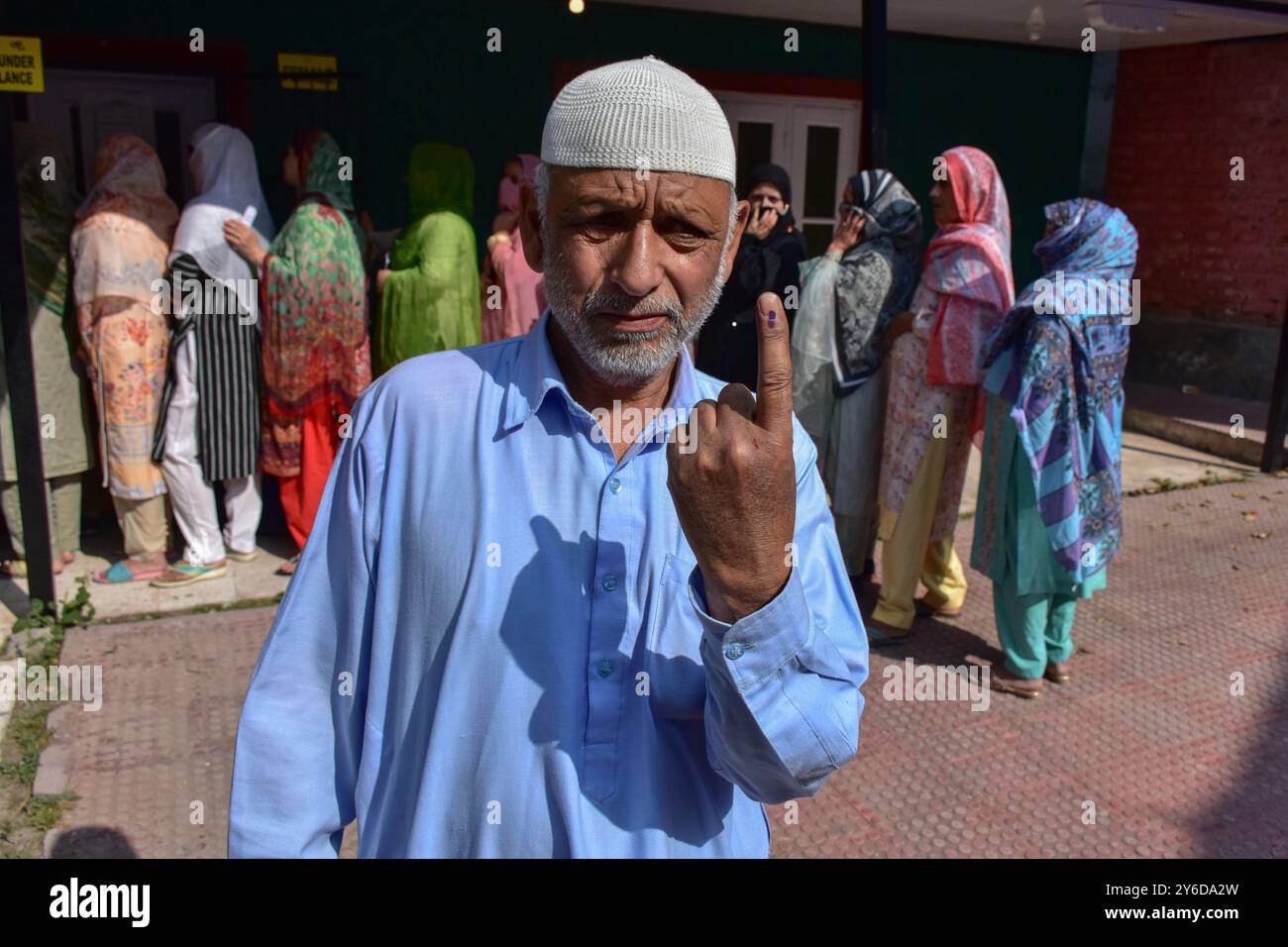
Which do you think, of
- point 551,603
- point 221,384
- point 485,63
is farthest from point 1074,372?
point 485,63

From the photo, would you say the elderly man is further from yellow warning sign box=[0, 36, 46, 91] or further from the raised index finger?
yellow warning sign box=[0, 36, 46, 91]

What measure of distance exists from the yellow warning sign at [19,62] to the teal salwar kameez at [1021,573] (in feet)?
13.4

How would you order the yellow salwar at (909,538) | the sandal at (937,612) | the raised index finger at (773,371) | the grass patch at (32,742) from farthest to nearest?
the sandal at (937,612) → the yellow salwar at (909,538) → the grass patch at (32,742) → the raised index finger at (773,371)

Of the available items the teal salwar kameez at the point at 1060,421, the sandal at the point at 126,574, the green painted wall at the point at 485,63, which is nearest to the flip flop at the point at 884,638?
the teal salwar kameez at the point at 1060,421

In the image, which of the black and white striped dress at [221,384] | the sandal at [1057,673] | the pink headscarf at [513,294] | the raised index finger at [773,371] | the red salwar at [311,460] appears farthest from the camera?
the pink headscarf at [513,294]

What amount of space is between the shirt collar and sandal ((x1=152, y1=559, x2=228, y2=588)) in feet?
13.9

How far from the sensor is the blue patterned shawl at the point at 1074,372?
4117 millimetres

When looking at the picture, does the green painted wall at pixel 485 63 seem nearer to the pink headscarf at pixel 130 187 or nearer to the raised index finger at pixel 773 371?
the pink headscarf at pixel 130 187

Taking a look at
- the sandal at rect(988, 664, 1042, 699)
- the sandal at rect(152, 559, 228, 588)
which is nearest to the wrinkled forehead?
the sandal at rect(988, 664, 1042, 699)

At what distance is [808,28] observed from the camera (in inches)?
328

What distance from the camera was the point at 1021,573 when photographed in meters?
4.29

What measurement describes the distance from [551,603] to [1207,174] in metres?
10.1

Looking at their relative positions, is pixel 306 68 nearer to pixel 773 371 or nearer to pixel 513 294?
pixel 513 294

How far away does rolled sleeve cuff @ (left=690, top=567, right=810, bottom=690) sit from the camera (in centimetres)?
125
